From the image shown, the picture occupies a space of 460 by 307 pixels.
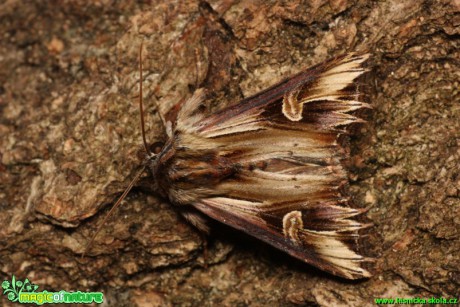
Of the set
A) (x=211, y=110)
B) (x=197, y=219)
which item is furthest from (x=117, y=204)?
(x=211, y=110)

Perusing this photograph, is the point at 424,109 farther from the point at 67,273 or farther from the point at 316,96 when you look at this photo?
the point at 67,273

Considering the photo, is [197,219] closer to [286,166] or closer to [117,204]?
[117,204]

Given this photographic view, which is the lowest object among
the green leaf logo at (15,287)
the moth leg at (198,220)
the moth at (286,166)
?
the green leaf logo at (15,287)

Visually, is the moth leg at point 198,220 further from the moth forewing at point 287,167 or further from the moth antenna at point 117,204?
the moth antenna at point 117,204

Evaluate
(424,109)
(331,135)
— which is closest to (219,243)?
(331,135)

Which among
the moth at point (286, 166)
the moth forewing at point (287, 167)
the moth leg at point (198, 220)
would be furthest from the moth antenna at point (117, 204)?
the moth leg at point (198, 220)

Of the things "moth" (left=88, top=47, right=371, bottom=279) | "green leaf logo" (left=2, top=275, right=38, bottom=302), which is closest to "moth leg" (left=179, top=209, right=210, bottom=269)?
"moth" (left=88, top=47, right=371, bottom=279)
